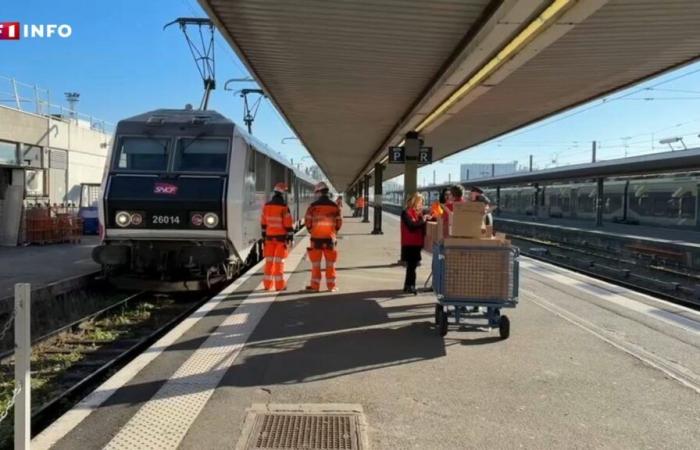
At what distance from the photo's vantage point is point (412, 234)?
380 inches

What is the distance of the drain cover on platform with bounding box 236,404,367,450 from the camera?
13.3 ft

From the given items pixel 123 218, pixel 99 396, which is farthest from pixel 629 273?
pixel 99 396

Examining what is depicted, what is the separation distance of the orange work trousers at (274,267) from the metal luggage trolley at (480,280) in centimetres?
352

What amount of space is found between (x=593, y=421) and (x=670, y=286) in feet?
32.8

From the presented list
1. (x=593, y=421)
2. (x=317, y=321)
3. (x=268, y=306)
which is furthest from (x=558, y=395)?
(x=268, y=306)

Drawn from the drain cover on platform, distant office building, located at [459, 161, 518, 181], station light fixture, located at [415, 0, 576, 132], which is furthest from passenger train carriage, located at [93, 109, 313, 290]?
distant office building, located at [459, 161, 518, 181]

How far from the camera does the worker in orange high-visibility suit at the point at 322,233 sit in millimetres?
9891

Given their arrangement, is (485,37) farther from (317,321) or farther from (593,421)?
(593,421)

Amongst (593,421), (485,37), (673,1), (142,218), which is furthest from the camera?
(142,218)

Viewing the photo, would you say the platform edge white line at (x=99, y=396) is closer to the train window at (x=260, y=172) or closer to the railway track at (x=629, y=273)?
the train window at (x=260, y=172)

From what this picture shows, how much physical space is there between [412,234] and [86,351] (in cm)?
484

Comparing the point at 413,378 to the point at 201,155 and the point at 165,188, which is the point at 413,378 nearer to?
the point at 165,188

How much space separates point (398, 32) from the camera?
829 cm

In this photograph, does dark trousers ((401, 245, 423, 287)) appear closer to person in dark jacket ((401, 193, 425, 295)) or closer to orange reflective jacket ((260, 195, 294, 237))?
person in dark jacket ((401, 193, 425, 295))
